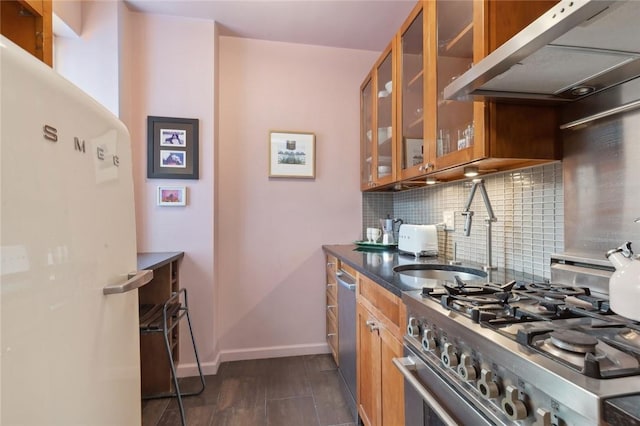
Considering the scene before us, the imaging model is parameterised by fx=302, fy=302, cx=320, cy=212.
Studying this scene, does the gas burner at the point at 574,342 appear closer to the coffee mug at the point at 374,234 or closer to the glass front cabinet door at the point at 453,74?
the glass front cabinet door at the point at 453,74

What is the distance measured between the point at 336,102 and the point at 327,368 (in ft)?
7.10

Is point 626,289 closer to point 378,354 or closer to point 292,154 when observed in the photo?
point 378,354

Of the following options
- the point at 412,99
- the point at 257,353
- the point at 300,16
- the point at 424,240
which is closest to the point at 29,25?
the point at 300,16

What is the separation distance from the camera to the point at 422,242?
1.83 metres

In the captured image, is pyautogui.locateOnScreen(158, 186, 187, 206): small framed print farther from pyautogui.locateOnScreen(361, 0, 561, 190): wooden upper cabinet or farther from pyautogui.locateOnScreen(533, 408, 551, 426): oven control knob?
pyautogui.locateOnScreen(533, 408, 551, 426): oven control knob

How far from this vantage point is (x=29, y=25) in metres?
1.16

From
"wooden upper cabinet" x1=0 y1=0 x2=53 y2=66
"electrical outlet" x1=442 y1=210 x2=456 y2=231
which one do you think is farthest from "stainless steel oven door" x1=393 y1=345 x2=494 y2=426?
"wooden upper cabinet" x1=0 y1=0 x2=53 y2=66

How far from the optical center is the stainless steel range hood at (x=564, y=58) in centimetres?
65

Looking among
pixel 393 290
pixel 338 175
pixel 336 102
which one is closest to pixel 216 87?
pixel 336 102

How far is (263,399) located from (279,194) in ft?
4.81

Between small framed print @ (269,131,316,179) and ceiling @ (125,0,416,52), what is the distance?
2.55 ft

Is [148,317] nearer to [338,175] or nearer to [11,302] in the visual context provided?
[11,302]

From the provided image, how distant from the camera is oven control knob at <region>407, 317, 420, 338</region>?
0.95 meters

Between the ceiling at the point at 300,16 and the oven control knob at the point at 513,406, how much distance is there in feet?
7.47
